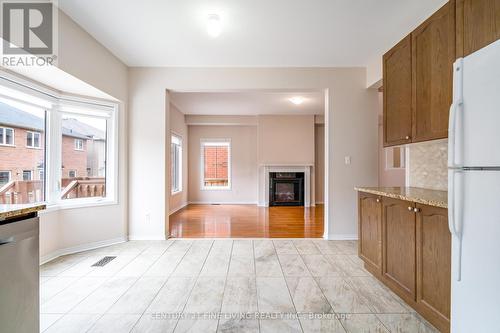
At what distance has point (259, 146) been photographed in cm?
729

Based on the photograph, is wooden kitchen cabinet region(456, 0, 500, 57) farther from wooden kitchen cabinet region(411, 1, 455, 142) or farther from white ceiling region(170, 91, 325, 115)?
white ceiling region(170, 91, 325, 115)

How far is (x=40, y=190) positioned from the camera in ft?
9.98

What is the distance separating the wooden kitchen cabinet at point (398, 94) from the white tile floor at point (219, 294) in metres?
1.47

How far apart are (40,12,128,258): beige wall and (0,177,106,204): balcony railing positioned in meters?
0.24

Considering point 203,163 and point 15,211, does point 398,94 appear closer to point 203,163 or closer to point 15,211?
point 15,211

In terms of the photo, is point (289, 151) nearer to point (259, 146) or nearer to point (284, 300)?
point (259, 146)

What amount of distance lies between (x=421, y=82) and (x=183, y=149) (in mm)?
6100

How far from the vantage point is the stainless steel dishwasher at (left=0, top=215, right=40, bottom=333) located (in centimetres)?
113

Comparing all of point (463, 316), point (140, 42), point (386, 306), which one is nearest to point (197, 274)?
point (386, 306)

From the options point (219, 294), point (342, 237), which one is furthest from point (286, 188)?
point (219, 294)

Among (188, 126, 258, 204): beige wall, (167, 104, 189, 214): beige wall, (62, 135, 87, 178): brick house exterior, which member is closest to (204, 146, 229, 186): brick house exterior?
(188, 126, 258, 204): beige wall

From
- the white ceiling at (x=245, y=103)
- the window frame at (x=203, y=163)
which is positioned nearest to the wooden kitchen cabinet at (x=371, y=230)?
the white ceiling at (x=245, y=103)

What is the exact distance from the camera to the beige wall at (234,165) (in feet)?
25.2

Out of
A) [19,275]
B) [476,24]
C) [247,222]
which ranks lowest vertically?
[247,222]
